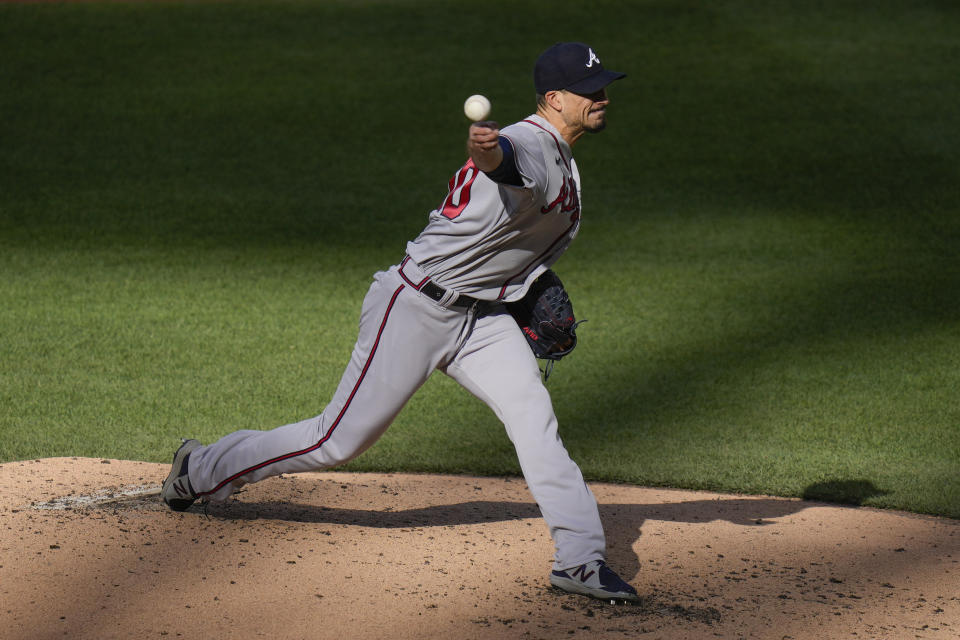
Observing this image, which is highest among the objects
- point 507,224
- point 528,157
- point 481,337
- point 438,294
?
point 528,157

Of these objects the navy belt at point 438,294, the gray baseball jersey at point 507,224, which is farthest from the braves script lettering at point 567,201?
the navy belt at point 438,294

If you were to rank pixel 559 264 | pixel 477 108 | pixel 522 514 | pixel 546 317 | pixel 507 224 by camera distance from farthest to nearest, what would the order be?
1. pixel 559 264
2. pixel 522 514
3. pixel 546 317
4. pixel 507 224
5. pixel 477 108

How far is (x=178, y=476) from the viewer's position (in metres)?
4.19

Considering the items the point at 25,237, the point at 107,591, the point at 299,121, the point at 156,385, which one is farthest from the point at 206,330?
the point at 299,121

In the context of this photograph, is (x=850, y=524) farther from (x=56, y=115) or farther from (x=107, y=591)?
(x=56, y=115)

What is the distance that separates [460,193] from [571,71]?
1.67ft

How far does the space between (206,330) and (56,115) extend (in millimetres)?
6366

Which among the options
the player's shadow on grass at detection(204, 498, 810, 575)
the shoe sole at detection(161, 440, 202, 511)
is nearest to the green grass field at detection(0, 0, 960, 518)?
the player's shadow on grass at detection(204, 498, 810, 575)

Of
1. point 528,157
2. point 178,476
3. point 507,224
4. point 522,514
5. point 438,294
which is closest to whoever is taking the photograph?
point 528,157

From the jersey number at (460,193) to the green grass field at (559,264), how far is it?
1947 millimetres

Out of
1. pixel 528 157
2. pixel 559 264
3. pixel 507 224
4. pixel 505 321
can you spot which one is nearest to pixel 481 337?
pixel 505 321

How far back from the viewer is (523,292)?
3.84 metres

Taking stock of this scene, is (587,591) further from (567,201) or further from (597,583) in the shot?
(567,201)

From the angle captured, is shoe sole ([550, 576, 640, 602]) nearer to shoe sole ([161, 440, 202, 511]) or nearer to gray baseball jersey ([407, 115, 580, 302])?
gray baseball jersey ([407, 115, 580, 302])
